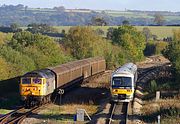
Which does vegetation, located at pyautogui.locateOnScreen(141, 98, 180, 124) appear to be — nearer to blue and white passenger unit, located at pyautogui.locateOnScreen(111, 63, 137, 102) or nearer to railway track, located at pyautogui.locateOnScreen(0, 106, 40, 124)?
blue and white passenger unit, located at pyautogui.locateOnScreen(111, 63, 137, 102)

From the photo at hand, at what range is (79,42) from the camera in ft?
276

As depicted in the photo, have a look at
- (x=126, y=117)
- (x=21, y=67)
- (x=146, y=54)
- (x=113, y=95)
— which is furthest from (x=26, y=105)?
(x=146, y=54)

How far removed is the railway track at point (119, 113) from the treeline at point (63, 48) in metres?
15.8

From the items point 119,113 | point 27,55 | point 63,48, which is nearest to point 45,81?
point 119,113

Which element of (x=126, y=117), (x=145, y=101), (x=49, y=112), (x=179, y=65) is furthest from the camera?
(x=179, y=65)

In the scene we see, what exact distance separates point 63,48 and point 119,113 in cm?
5263

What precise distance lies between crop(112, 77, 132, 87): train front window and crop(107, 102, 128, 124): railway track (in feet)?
4.93

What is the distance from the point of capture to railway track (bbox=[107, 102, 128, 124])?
89.6 ft

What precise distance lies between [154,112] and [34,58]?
3011 centimetres

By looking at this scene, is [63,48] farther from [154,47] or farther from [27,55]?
[154,47]

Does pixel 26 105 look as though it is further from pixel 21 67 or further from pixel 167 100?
pixel 21 67

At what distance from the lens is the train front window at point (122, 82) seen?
3422 cm

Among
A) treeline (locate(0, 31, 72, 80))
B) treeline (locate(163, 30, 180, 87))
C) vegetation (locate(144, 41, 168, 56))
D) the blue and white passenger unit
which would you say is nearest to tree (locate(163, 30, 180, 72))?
treeline (locate(163, 30, 180, 87))

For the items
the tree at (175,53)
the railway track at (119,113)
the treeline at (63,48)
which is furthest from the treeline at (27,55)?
the tree at (175,53)
